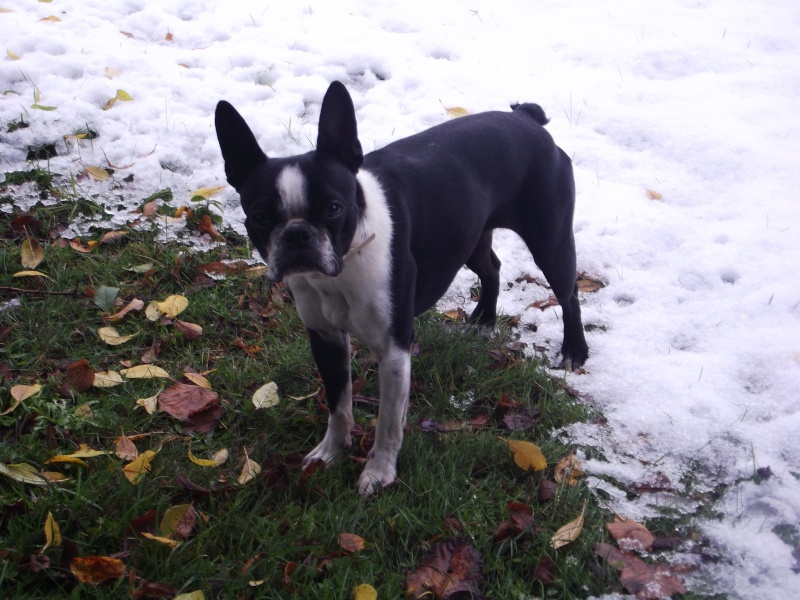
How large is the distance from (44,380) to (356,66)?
4.12 metres

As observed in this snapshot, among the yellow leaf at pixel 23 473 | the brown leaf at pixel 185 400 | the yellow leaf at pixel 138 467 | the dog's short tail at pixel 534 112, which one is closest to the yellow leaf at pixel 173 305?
the brown leaf at pixel 185 400

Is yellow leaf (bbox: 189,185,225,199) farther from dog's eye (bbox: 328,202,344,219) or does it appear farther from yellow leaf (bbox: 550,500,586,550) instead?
yellow leaf (bbox: 550,500,586,550)

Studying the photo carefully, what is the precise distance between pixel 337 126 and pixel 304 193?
1.08 ft

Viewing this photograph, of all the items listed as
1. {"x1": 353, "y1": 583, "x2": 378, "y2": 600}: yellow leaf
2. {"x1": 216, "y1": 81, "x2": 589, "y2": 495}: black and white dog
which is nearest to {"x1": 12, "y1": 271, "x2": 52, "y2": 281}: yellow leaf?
{"x1": 216, "y1": 81, "x2": 589, "y2": 495}: black and white dog

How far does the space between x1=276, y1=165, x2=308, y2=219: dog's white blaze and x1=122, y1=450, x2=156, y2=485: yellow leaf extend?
121cm

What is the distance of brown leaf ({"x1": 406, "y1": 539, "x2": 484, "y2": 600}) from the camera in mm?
2547

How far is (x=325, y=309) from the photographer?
2973mm

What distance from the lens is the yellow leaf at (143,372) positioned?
11.8 ft

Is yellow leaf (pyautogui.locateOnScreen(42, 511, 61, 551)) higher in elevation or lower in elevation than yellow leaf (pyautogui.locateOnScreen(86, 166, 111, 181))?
higher

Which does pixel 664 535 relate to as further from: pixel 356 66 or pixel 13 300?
pixel 356 66

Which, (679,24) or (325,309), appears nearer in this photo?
(325,309)

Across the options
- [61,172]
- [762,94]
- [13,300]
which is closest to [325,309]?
[13,300]

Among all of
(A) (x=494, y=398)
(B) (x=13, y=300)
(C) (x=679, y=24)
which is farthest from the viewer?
(C) (x=679, y=24)

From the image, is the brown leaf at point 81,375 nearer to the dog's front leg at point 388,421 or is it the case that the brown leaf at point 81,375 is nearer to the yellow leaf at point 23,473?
the yellow leaf at point 23,473
